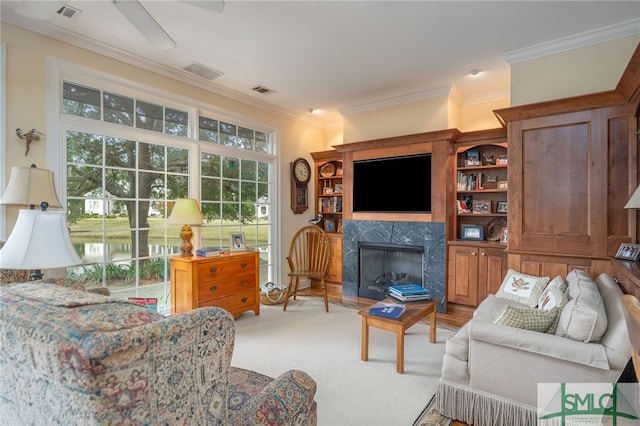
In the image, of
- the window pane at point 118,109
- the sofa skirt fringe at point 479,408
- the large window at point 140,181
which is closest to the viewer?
the sofa skirt fringe at point 479,408

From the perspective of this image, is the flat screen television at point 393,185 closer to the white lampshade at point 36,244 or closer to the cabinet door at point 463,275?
the cabinet door at point 463,275

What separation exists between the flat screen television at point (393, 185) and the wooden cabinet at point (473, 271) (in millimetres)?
680

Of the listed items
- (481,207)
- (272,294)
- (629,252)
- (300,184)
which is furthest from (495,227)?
(272,294)

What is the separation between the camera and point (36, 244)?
1521mm

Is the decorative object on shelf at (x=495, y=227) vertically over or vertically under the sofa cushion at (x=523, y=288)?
over

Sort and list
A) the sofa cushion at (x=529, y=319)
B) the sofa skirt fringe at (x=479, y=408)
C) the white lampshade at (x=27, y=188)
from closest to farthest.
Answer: the sofa skirt fringe at (x=479, y=408) < the sofa cushion at (x=529, y=319) < the white lampshade at (x=27, y=188)

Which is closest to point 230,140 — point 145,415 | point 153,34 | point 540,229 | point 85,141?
point 85,141

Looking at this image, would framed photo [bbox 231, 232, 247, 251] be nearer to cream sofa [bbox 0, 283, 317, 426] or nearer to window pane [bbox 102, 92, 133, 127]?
window pane [bbox 102, 92, 133, 127]

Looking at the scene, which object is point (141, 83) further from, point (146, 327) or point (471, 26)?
point (146, 327)

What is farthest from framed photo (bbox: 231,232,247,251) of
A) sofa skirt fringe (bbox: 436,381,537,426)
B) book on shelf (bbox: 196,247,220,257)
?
sofa skirt fringe (bbox: 436,381,537,426)

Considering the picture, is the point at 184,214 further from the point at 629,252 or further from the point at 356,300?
the point at 629,252

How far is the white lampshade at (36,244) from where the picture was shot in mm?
1489

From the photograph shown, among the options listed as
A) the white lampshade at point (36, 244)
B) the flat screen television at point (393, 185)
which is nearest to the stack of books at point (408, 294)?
the flat screen television at point (393, 185)

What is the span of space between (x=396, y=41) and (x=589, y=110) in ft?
5.95
